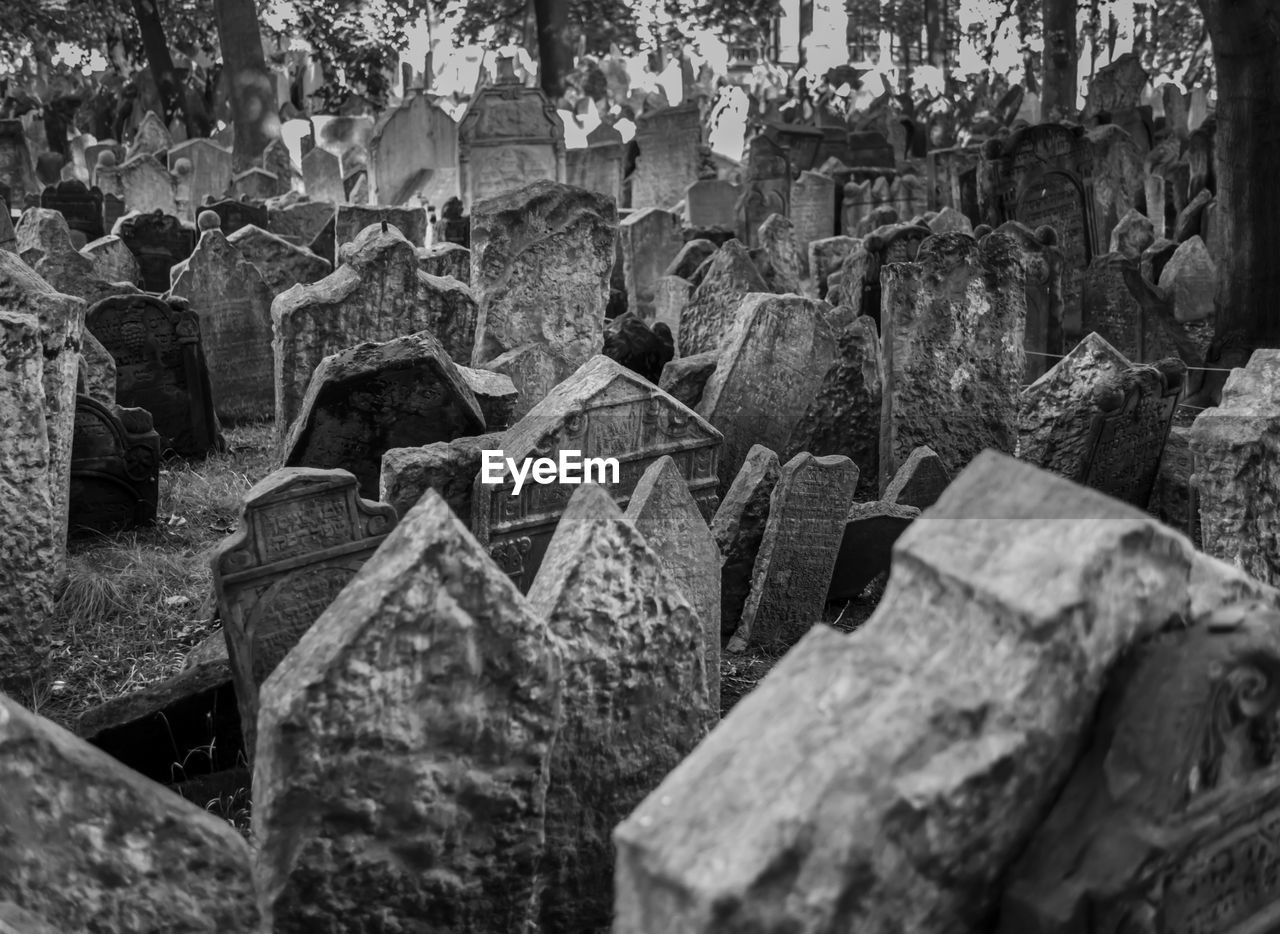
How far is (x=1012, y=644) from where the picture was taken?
164 centimetres

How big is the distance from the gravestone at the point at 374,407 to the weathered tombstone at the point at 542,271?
228 centimetres

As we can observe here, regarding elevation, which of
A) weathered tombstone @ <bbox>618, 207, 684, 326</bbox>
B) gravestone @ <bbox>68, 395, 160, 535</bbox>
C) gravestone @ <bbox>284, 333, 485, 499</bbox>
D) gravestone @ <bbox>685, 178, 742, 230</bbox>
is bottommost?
gravestone @ <bbox>68, 395, 160, 535</bbox>

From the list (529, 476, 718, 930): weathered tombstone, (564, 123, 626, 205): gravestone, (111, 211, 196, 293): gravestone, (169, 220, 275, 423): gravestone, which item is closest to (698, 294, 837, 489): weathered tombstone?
(169, 220, 275, 423): gravestone

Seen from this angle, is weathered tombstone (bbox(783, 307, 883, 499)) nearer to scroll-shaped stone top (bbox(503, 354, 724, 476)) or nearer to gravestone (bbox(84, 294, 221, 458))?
scroll-shaped stone top (bbox(503, 354, 724, 476))

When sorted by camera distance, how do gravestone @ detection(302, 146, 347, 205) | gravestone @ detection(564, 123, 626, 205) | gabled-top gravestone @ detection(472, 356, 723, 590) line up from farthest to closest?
gravestone @ detection(302, 146, 347, 205)
gravestone @ detection(564, 123, 626, 205)
gabled-top gravestone @ detection(472, 356, 723, 590)

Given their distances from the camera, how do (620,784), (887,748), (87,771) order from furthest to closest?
(620,784) → (87,771) → (887,748)

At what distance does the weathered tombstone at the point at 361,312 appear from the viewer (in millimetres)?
6973

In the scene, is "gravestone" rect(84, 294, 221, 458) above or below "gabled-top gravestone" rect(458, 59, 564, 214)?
below

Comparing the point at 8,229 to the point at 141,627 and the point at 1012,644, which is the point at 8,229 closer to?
the point at 141,627

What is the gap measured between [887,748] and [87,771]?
1267 mm

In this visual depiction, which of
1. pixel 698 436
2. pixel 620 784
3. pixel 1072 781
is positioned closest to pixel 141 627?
pixel 698 436

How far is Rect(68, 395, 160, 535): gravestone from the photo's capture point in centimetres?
621

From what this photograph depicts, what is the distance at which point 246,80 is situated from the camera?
782 inches

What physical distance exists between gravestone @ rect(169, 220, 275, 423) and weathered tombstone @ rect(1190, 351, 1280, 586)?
608 centimetres
